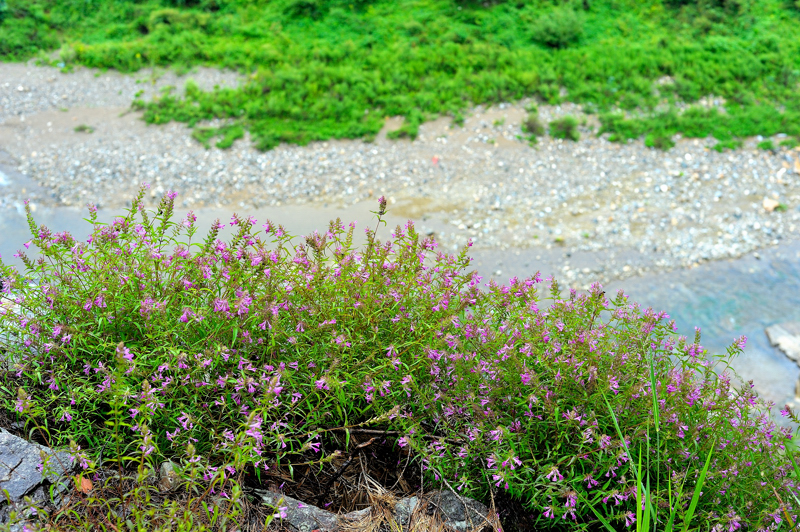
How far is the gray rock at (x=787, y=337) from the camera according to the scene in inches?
264

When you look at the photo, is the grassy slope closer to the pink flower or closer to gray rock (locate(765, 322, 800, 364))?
gray rock (locate(765, 322, 800, 364))

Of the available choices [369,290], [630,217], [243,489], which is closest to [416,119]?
[630,217]

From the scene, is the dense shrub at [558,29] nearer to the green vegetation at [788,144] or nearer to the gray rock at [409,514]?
the green vegetation at [788,144]

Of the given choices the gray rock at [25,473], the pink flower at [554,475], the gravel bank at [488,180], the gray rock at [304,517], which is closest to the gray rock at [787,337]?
the gravel bank at [488,180]

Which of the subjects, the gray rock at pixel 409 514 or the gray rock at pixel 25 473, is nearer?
the gray rock at pixel 25 473

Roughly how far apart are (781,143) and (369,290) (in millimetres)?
9533

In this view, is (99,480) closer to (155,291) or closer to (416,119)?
(155,291)

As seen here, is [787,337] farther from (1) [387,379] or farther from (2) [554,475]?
(1) [387,379]

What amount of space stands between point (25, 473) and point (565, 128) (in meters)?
8.91

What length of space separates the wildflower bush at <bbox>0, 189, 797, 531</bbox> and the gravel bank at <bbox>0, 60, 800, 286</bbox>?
15.6 feet

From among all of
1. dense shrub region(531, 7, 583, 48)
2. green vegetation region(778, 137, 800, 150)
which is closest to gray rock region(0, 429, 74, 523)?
green vegetation region(778, 137, 800, 150)

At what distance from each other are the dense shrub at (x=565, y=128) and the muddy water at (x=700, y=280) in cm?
260

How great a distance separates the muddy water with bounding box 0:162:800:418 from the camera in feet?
22.0

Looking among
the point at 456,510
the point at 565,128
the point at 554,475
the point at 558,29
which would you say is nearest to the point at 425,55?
the point at 558,29
